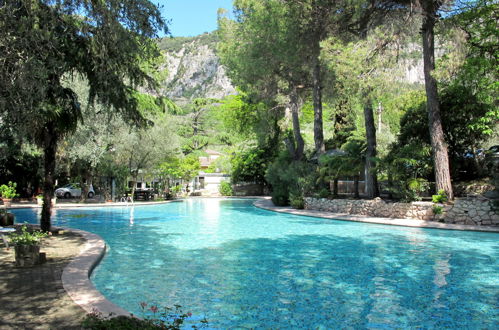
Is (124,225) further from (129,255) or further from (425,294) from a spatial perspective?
(425,294)

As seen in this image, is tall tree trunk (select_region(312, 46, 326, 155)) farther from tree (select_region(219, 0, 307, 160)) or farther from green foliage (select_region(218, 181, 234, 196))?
green foliage (select_region(218, 181, 234, 196))

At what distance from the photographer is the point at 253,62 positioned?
2300 cm

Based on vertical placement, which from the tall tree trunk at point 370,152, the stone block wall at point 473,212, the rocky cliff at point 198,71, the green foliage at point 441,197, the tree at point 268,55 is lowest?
the stone block wall at point 473,212

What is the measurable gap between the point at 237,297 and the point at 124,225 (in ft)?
36.8

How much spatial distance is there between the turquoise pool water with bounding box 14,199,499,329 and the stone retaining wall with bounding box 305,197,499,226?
1.54 metres

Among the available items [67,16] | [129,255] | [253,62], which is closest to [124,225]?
[129,255]

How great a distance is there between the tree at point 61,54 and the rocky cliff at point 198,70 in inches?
4583

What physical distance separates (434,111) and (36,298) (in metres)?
15.7

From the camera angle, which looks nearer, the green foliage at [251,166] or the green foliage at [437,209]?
the green foliage at [437,209]

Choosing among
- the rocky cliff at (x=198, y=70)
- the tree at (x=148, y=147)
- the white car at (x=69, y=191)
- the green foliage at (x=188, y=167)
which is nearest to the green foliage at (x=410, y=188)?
the tree at (x=148, y=147)

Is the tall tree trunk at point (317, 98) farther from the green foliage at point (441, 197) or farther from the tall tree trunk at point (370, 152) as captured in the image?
the green foliage at point (441, 197)

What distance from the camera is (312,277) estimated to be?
775cm

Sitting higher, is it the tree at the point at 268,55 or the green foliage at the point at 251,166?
the tree at the point at 268,55

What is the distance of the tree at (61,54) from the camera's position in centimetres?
544
